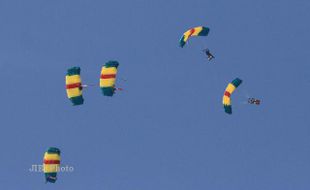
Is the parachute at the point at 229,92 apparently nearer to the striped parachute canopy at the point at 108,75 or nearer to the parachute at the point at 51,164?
the striped parachute canopy at the point at 108,75

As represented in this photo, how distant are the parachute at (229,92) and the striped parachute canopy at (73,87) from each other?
1625cm

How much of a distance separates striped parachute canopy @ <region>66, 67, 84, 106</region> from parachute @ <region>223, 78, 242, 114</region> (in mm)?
16251

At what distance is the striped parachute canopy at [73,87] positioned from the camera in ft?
559

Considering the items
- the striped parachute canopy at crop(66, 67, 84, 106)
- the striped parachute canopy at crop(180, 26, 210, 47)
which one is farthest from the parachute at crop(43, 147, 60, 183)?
the striped parachute canopy at crop(180, 26, 210, 47)

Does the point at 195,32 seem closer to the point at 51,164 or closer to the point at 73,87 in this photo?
the point at 73,87

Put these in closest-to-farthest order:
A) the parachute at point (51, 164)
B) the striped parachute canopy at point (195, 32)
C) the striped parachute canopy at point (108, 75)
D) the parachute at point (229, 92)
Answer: the striped parachute canopy at point (108, 75)
the parachute at point (51, 164)
the parachute at point (229, 92)
the striped parachute canopy at point (195, 32)

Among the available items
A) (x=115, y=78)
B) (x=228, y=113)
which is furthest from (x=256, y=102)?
(x=115, y=78)

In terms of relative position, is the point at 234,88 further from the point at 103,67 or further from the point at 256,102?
the point at 103,67

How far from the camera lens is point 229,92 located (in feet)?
570

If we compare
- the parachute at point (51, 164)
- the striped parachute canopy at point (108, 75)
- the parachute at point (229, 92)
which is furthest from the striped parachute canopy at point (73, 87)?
the parachute at point (229, 92)

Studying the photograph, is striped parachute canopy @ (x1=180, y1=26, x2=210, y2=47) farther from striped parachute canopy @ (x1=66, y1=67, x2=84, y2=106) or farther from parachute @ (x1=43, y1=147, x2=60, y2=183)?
parachute @ (x1=43, y1=147, x2=60, y2=183)

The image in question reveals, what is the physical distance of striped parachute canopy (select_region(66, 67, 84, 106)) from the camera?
559ft

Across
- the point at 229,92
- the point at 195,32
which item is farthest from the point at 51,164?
the point at 195,32

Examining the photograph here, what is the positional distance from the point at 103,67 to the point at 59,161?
11870mm
